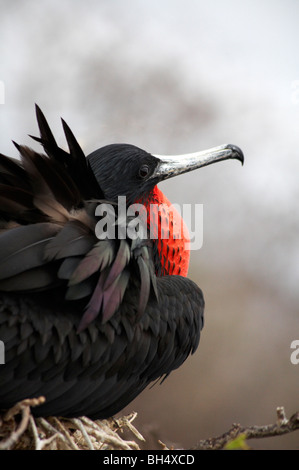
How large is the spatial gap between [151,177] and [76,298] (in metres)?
0.73

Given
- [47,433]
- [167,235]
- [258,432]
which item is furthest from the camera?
[167,235]

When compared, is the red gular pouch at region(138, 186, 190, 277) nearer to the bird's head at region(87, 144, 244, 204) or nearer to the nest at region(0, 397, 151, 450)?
the bird's head at region(87, 144, 244, 204)

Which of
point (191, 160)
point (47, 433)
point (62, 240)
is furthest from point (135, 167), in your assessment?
point (47, 433)

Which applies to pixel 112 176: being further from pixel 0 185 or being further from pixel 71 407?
pixel 71 407

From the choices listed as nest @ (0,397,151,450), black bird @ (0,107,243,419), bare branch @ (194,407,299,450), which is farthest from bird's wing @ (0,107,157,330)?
bare branch @ (194,407,299,450)

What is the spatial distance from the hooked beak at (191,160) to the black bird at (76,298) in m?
0.38

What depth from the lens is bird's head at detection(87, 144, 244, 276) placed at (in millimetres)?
1889

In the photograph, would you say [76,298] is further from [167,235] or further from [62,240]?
[167,235]

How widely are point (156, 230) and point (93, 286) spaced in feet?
1.59

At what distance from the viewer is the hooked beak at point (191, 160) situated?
6.43 feet

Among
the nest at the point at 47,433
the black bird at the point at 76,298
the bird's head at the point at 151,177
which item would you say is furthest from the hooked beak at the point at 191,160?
the nest at the point at 47,433

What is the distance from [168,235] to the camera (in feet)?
6.15

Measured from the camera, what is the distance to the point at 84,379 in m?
1.43
